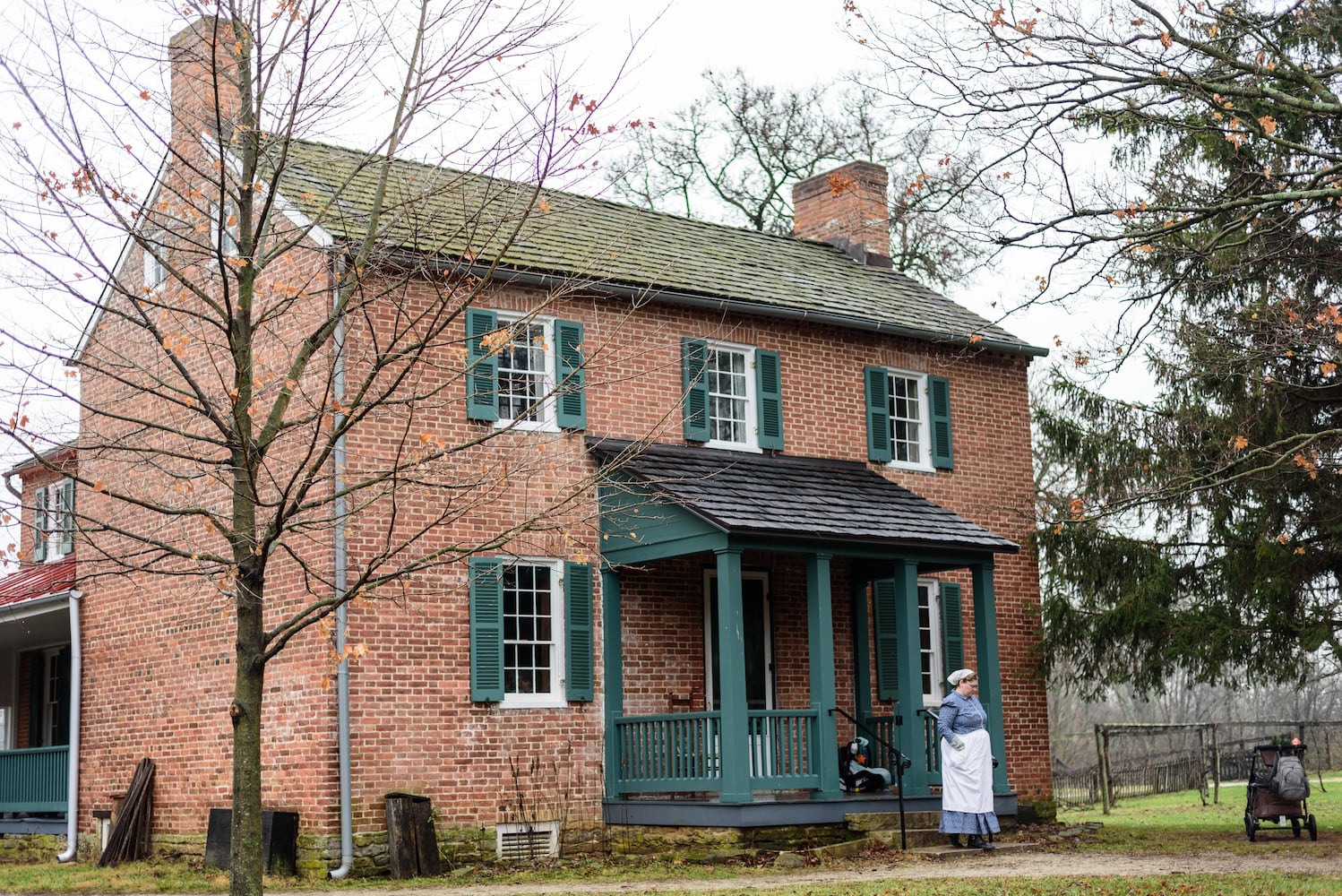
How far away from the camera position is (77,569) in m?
18.9

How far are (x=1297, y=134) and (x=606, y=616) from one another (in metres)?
8.89

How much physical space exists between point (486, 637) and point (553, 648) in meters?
0.92

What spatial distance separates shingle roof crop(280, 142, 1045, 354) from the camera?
15914 millimetres

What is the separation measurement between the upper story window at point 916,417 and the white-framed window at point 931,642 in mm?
1591

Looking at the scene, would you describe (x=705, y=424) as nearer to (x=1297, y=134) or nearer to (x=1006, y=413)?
(x=1006, y=413)

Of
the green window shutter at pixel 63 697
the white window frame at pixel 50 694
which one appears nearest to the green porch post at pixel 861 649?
the green window shutter at pixel 63 697

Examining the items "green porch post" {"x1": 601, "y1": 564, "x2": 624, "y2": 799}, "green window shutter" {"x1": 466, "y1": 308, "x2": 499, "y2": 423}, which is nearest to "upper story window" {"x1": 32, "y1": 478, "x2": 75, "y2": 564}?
"green window shutter" {"x1": 466, "y1": 308, "x2": 499, "y2": 423}

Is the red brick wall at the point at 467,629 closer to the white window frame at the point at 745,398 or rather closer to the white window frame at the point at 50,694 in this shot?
the white window frame at the point at 745,398

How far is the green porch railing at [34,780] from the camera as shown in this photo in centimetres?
1848

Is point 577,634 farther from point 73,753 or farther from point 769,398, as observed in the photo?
point 73,753

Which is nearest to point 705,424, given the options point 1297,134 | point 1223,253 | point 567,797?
point 567,797

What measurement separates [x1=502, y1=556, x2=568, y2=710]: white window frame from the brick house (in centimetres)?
3

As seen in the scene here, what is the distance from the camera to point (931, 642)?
62.0 ft

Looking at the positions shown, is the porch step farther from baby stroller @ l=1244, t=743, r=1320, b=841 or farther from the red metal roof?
the red metal roof
